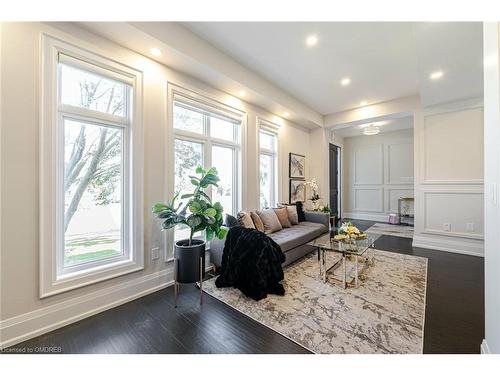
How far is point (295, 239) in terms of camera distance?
10.7ft

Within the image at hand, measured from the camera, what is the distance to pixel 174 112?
2895 millimetres

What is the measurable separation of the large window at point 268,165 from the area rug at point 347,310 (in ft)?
5.97

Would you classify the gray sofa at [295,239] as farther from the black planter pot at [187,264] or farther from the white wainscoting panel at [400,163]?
the white wainscoting panel at [400,163]

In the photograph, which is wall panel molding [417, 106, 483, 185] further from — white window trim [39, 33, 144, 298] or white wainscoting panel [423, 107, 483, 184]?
white window trim [39, 33, 144, 298]

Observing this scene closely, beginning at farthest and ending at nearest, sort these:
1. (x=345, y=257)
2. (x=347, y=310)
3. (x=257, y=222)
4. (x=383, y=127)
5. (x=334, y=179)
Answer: (x=334, y=179) < (x=383, y=127) < (x=257, y=222) < (x=345, y=257) < (x=347, y=310)

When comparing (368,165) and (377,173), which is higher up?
(368,165)

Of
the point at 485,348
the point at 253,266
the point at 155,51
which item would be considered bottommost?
the point at 485,348

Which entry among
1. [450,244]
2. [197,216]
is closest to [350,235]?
[197,216]

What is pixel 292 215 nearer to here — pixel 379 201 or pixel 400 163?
pixel 379 201

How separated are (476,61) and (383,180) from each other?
16.5ft

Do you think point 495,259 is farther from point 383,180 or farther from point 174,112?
point 383,180

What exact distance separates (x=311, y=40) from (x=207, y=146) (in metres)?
1.98
